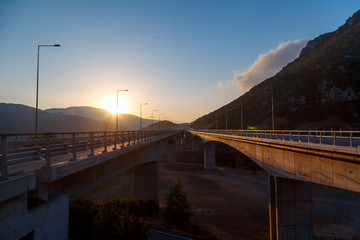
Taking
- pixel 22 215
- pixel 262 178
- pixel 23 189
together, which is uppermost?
pixel 23 189

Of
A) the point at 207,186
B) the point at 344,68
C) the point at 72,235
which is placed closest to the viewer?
the point at 72,235

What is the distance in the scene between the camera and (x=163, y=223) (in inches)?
841

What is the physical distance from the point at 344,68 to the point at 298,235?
106 m

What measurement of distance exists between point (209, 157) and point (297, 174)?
156 ft

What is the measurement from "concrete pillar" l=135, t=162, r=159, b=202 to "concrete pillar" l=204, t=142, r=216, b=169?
114 feet

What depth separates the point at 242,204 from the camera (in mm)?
30156

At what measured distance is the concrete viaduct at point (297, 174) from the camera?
10.9 metres

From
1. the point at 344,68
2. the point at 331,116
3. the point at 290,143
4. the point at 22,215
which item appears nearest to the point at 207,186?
the point at 290,143

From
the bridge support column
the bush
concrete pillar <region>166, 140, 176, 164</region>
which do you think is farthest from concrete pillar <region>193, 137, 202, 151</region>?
the bridge support column

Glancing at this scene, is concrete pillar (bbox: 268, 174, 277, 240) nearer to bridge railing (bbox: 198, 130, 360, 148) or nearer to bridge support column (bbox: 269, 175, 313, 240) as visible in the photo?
bridge support column (bbox: 269, 175, 313, 240)

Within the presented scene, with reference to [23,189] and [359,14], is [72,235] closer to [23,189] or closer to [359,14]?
[23,189]

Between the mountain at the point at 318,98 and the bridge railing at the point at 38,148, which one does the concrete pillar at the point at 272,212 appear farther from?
the mountain at the point at 318,98

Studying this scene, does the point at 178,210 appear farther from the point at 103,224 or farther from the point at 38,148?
the point at 38,148

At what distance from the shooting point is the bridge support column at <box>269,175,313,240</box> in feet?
59.9
